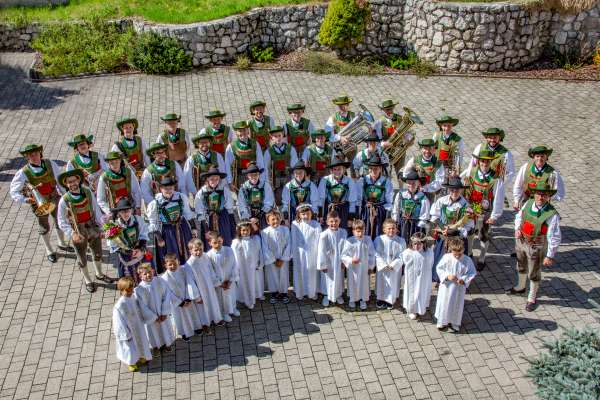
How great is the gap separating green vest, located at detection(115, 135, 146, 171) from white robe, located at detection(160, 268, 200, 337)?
3329 mm

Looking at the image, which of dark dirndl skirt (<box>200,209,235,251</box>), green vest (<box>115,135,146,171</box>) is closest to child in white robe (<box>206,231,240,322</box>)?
dark dirndl skirt (<box>200,209,235,251</box>)

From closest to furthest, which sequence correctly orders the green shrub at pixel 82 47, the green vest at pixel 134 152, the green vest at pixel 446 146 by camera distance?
the green vest at pixel 446 146 < the green vest at pixel 134 152 < the green shrub at pixel 82 47

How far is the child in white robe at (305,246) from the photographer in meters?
9.56

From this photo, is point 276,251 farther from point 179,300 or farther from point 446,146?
point 446,146

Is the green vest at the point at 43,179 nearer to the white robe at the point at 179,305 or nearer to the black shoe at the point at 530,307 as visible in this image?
the white robe at the point at 179,305

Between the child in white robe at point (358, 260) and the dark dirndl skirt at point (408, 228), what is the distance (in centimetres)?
87

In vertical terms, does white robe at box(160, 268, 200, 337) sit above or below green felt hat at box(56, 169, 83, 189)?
below

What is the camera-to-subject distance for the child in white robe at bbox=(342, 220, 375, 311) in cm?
933

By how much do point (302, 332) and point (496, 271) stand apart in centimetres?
366

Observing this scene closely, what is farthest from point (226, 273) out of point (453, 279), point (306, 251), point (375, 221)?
point (453, 279)

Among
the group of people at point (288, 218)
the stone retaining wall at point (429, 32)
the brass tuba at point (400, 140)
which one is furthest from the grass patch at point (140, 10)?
the brass tuba at point (400, 140)

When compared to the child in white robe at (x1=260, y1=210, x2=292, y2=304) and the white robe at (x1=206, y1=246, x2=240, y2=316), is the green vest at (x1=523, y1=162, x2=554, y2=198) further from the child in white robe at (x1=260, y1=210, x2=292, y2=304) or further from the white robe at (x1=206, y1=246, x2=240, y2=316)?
the white robe at (x1=206, y1=246, x2=240, y2=316)

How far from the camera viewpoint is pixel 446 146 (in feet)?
35.8

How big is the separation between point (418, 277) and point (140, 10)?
1490 centimetres
